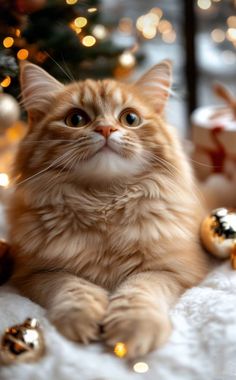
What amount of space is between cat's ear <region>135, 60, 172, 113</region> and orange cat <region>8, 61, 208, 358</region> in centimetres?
6

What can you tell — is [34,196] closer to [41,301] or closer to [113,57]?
[41,301]

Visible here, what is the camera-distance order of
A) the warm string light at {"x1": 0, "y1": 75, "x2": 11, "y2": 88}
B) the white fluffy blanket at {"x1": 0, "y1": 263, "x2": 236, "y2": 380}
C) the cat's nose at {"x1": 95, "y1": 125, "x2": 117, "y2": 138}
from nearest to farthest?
the white fluffy blanket at {"x1": 0, "y1": 263, "x2": 236, "y2": 380} → the cat's nose at {"x1": 95, "y1": 125, "x2": 117, "y2": 138} → the warm string light at {"x1": 0, "y1": 75, "x2": 11, "y2": 88}

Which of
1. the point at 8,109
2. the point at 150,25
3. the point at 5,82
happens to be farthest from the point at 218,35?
the point at 5,82

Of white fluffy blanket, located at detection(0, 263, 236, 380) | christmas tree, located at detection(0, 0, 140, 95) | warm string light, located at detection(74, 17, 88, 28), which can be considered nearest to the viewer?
white fluffy blanket, located at detection(0, 263, 236, 380)

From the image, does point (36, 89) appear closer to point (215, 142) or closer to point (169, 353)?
point (169, 353)

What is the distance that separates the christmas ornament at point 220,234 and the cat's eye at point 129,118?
37 centimetres

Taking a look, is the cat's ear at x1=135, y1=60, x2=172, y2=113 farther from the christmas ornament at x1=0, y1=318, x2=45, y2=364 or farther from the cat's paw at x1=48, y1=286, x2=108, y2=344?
the christmas ornament at x1=0, y1=318, x2=45, y2=364

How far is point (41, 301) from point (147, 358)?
310 mm

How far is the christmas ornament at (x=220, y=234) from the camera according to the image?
4.25 ft

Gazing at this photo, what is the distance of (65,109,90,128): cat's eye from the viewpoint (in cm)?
113

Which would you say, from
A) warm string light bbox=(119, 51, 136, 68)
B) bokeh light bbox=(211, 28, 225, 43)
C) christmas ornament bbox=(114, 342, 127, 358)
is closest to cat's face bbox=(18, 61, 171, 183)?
christmas ornament bbox=(114, 342, 127, 358)

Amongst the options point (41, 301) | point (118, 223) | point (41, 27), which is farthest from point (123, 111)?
point (41, 27)

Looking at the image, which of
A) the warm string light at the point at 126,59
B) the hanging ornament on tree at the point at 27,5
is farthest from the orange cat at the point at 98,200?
the warm string light at the point at 126,59

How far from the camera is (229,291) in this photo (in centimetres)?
115
